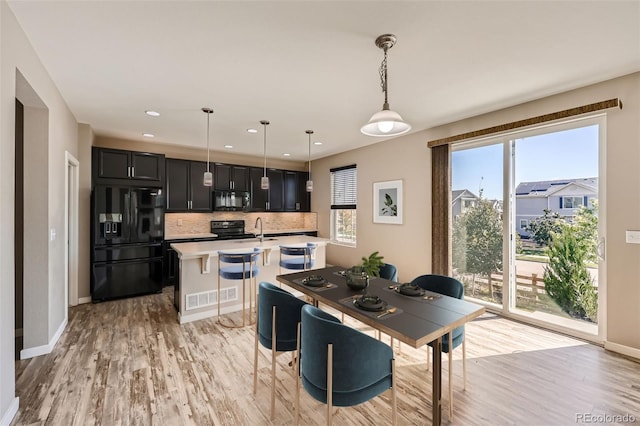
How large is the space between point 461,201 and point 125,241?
16.8 feet

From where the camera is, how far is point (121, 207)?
4.39m

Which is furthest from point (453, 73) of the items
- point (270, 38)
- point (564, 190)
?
point (564, 190)

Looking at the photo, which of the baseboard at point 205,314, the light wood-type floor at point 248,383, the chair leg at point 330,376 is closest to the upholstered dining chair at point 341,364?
the chair leg at point 330,376

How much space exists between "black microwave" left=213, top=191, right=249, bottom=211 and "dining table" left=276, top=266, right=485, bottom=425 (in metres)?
4.03

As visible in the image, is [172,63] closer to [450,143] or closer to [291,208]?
[450,143]

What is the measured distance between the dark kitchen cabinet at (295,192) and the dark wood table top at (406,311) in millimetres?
4570

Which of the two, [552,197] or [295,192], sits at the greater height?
[295,192]

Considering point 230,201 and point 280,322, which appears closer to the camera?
point 280,322

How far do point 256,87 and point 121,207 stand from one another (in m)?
3.00

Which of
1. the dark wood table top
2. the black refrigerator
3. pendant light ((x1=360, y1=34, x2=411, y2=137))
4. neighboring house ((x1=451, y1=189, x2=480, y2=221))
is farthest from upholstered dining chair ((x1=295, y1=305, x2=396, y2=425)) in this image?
the black refrigerator

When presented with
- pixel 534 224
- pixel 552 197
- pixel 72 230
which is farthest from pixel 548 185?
pixel 72 230

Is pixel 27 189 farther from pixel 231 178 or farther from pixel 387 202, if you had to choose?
pixel 387 202

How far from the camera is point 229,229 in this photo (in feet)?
20.2

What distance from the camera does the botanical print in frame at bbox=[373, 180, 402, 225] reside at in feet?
16.4
